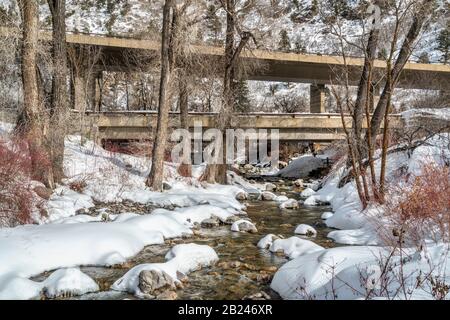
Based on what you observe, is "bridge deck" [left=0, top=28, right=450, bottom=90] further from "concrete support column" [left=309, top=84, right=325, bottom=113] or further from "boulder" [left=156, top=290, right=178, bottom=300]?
"boulder" [left=156, top=290, right=178, bottom=300]

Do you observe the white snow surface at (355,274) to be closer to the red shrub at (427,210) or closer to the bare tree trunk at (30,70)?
the red shrub at (427,210)

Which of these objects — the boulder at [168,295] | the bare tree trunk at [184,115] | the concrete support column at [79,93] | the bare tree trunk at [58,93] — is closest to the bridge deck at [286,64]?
the bare tree trunk at [184,115]

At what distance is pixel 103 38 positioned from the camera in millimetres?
27797

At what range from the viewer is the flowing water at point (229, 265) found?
682 centimetres

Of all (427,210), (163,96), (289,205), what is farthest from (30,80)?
(427,210)

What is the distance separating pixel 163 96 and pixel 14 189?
26.2 ft

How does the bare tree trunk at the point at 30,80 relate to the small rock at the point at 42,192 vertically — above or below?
above

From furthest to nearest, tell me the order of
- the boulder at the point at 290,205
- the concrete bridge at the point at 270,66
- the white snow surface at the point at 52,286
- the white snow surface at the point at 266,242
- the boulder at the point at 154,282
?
1. the concrete bridge at the point at 270,66
2. the boulder at the point at 290,205
3. the white snow surface at the point at 266,242
4. the boulder at the point at 154,282
5. the white snow surface at the point at 52,286

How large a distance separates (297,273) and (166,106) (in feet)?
36.4

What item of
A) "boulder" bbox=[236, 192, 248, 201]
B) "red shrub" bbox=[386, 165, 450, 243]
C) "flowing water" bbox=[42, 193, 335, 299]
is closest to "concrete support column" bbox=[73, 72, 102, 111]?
"boulder" bbox=[236, 192, 248, 201]

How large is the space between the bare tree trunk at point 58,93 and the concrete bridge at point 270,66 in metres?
5.29

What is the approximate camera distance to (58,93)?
14.0 metres

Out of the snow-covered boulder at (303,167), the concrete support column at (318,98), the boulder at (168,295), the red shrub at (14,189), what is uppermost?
the concrete support column at (318,98)
